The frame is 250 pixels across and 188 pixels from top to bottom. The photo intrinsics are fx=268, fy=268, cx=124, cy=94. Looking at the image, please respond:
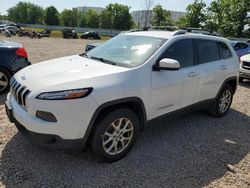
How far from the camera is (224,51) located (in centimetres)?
538

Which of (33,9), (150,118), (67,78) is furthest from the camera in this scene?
(33,9)

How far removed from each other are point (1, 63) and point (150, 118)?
3.82 meters

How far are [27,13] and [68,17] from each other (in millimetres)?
23952

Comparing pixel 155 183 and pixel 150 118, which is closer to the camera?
pixel 155 183

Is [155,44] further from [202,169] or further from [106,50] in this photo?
[202,169]

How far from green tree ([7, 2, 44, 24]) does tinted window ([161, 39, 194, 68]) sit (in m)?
112

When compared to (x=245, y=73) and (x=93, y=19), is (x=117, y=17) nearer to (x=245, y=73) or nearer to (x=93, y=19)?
(x=93, y=19)

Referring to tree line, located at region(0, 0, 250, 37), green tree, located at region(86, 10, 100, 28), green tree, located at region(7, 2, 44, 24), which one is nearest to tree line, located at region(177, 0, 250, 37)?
tree line, located at region(0, 0, 250, 37)

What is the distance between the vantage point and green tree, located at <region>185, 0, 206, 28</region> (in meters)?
43.9

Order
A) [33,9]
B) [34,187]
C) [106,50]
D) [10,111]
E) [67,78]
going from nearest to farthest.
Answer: [34,187], [67,78], [10,111], [106,50], [33,9]

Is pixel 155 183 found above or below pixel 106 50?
below

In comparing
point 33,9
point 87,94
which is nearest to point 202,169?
point 87,94

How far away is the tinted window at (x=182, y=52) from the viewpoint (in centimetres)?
404

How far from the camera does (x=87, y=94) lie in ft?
9.89
